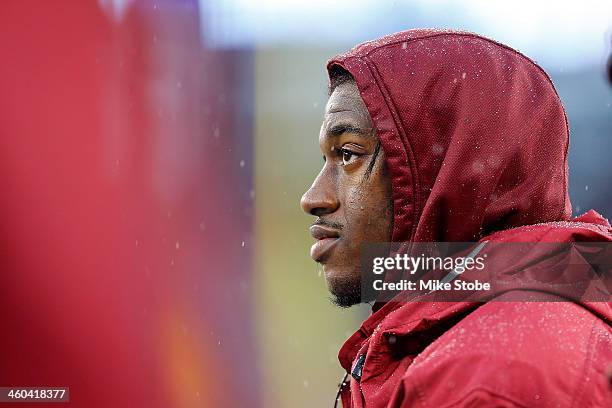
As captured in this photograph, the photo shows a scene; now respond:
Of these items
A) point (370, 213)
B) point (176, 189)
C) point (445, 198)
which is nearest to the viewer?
point (445, 198)

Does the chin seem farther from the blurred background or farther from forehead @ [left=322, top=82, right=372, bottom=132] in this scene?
the blurred background

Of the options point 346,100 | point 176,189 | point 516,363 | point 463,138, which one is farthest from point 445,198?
point 176,189

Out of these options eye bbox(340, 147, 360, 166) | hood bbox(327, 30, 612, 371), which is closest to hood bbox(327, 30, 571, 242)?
hood bbox(327, 30, 612, 371)

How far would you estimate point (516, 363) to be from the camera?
55.0 inches

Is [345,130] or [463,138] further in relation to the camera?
[345,130]

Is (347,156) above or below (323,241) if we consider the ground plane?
above

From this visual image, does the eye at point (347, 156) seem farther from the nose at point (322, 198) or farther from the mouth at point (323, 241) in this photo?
the mouth at point (323, 241)

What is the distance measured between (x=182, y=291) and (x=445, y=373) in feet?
12.1

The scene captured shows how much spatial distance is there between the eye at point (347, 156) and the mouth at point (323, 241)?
0.54ft

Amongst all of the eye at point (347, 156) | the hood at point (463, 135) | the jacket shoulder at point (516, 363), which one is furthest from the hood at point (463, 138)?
the jacket shoulder at point (516, 363)

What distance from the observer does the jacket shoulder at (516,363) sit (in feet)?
4.52

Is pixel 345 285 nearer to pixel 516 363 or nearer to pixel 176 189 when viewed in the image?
pixel 516 363

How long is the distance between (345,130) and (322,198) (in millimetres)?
169

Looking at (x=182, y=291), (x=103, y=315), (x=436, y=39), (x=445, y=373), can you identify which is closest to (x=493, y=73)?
(x=436, y=39)
